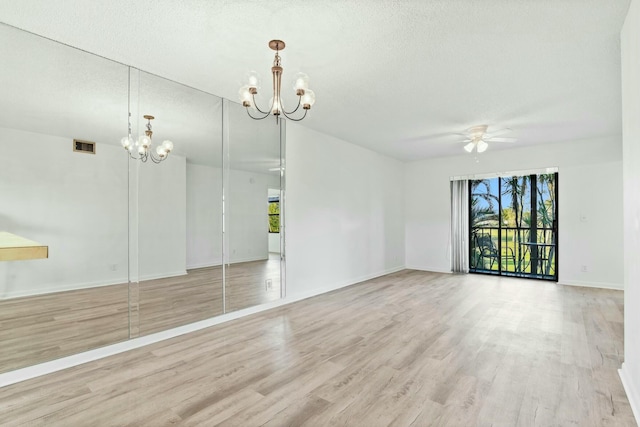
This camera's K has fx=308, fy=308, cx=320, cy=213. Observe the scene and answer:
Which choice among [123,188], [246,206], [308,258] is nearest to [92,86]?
[123,188]

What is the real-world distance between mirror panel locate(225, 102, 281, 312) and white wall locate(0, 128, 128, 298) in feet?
3.91

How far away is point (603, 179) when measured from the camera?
5453mm

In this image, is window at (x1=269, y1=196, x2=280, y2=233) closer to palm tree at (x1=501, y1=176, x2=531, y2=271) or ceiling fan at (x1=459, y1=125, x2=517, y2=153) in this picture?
ceiling fan at (x1=459, y1=125, x2=517, y2=153)

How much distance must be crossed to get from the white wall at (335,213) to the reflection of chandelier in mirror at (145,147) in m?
1.76

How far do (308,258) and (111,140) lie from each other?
2.97 m

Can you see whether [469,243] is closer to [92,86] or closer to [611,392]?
[611,392]

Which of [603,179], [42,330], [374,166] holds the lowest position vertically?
[42,330]

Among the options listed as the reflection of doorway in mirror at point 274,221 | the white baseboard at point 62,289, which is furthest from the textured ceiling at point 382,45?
the white baseboard at point 62,289

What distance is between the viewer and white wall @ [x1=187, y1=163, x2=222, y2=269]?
141 inches

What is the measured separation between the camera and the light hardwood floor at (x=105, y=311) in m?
2.43

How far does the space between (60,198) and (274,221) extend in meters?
2.37

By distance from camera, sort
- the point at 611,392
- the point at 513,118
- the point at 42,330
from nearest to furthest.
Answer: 1. the point at 611,392
2. the point at 42,330
3. the point at 513,118

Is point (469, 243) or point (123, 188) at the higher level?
point (123, 188)

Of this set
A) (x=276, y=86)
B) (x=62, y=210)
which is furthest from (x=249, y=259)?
(x=276, y=86)
